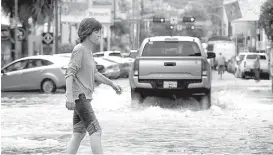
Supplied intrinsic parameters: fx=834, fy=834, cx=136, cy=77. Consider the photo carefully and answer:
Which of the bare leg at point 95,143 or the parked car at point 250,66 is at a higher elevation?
the bare leg at point 95,143

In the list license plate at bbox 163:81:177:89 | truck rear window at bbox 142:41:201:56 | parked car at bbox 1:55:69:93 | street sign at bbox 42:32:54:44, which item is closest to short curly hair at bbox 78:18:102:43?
license plate at bbox 163:81:177:89

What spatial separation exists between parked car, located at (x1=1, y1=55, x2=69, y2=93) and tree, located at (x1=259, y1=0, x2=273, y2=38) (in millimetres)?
13129

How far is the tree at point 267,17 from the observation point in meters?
40.3

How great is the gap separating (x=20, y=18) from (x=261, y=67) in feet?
46.4

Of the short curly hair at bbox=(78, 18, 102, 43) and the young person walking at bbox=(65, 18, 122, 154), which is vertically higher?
the short curly hair at bbox=(78, 18, 102, 43)

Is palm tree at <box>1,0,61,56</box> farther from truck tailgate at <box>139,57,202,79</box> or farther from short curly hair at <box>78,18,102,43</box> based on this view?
short curly hair at <box>78,18,102,43</box>

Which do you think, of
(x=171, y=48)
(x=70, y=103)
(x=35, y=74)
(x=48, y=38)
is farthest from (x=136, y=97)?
(x=48, y=38)

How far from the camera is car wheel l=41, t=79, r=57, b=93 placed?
3012 centimetres

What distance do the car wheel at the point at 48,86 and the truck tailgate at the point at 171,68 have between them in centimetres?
1115

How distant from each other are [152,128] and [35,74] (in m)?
15.7

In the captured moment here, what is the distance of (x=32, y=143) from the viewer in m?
12.5

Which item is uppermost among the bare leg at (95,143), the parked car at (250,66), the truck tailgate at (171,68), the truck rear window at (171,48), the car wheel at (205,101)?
the truck rear window at (171,48)

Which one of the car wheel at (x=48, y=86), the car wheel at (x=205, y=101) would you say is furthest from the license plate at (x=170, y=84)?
the car wheel at (x=48, y=86)

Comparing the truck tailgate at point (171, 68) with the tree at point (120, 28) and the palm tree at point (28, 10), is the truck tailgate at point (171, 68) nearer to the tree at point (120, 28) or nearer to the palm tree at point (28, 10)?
the palm tree at point (28, 10)
